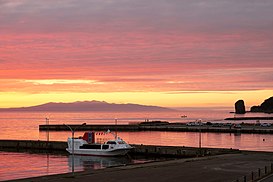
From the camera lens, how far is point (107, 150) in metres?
87.4

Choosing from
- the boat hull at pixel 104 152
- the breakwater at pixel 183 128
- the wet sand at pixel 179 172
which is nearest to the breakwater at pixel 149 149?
the boat hull at pixel 104 152

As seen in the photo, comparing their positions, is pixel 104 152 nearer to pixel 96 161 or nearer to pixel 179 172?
pixel 96 161

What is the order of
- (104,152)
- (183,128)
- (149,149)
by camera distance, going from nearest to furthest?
(149,149)
(104,152)
(183,128)

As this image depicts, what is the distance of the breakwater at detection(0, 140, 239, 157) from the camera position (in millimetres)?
77188

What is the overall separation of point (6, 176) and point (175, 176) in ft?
90.2

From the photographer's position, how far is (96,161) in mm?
83500

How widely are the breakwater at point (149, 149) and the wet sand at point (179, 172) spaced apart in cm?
1743

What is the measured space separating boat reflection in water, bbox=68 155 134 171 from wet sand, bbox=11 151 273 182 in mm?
22034

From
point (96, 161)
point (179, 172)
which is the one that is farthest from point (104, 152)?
point (179, 172)

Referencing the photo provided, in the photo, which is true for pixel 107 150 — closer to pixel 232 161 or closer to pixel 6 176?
pixel 6 176

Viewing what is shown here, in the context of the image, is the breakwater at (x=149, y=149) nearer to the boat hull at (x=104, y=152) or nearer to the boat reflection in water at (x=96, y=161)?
the boat hull at (x=104, y=152)

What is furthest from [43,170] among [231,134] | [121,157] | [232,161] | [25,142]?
[231,134]

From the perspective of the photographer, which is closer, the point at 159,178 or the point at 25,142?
the point at 159,178

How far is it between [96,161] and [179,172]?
128ft
